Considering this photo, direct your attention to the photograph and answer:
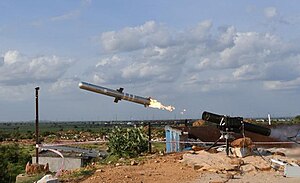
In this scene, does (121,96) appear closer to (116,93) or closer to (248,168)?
(116,93)

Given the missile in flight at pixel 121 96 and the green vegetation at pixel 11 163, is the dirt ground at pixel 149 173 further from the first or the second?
the green vegetation at pixel 11 163

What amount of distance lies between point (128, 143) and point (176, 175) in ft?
23.4

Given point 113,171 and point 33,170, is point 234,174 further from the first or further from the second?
point 33,170

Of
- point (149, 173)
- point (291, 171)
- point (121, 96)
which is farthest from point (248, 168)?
point (121, 96)

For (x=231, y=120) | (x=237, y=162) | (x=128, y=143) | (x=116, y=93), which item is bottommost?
(x=237, y=162)

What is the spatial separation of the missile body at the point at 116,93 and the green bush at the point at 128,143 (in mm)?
3921

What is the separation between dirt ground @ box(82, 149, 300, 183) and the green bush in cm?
490

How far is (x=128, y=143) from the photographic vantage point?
764 inches

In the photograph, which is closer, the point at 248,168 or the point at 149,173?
the point at 149,173

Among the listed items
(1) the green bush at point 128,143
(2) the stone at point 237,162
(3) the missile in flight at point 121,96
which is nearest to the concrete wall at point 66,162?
(1) the green bush at point 128,143

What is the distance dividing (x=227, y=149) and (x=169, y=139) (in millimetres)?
6721

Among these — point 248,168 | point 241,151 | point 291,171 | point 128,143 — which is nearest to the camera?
point 291,171

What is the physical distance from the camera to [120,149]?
1952 cm

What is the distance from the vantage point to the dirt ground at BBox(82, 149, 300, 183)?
1191cm
